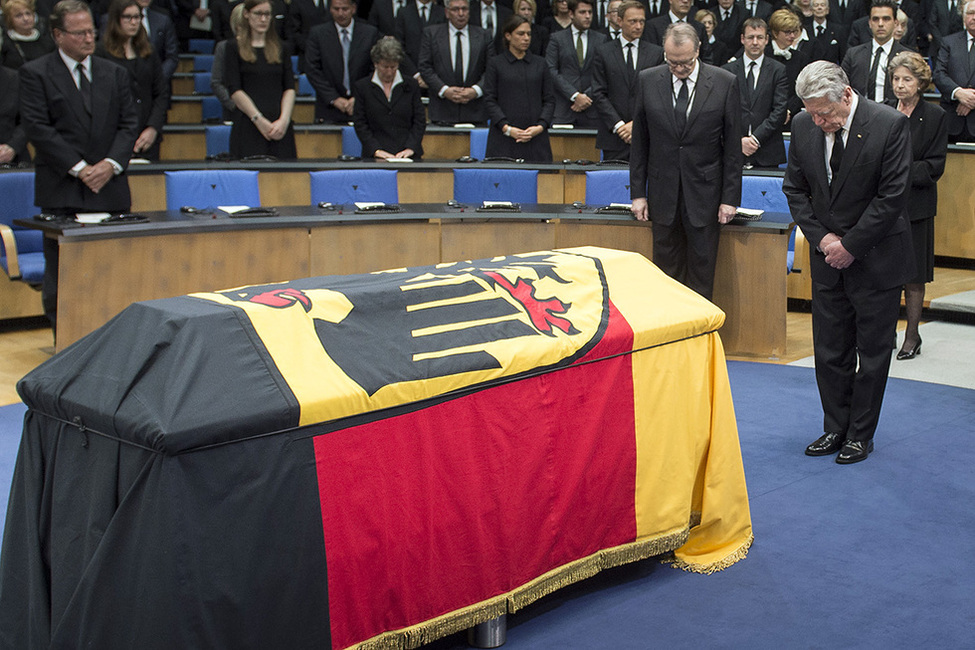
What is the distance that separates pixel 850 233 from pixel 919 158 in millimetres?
1895

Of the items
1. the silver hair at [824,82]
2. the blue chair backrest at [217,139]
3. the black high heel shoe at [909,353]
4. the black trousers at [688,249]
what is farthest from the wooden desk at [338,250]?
the blue chair backrest at [217,139]

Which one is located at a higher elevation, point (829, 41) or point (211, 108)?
point (829, 41)

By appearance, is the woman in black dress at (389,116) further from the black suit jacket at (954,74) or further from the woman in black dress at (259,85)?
the black suit jacket at (954,74)

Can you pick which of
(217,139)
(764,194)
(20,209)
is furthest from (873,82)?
(20,209)

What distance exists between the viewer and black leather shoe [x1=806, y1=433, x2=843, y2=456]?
4.32 metres

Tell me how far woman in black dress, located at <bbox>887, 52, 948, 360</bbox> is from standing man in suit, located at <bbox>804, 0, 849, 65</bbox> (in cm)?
361

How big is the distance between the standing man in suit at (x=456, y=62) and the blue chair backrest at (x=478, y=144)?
0.42 metres

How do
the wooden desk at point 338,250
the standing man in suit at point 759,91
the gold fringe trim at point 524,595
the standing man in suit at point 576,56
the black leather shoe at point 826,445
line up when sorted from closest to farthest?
the gold fringe trim at point 524,595 < the black leather shoe at point 826,445 < the wooden desk at point 338,250 < the standing man in suit at point 759,91 < the standing man in suit at point 576,56

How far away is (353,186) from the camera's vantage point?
22.0 feet

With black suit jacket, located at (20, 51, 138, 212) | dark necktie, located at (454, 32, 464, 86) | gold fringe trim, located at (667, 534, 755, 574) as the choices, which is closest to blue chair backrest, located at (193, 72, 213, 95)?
dark necktie, located at (454, 32, 464, 86)

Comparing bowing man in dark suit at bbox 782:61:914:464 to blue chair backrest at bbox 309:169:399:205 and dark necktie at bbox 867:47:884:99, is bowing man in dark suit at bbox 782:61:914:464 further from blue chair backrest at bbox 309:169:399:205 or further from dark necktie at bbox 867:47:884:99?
dark necktie at bbox 867:47:884:99

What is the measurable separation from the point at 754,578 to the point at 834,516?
24.9 inches

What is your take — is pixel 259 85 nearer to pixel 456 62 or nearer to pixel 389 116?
pixel 389 116

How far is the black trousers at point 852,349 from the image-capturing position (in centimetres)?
415
